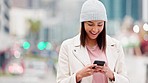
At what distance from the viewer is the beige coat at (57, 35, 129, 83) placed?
1010 mm

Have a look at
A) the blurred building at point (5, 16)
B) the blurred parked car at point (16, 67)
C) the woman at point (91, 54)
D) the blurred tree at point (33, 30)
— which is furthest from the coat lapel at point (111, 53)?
the blurred tree at point (33, 30)

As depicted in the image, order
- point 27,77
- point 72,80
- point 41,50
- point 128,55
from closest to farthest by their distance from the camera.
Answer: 1. point 72,80
2. point 128,55
3. point 27,77
4. point 41,50

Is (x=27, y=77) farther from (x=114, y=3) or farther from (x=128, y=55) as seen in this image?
(x=114, y=3)

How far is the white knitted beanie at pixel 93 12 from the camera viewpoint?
39.0 inches

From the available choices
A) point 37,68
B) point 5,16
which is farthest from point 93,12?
point 5,16

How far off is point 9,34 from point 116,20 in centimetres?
129

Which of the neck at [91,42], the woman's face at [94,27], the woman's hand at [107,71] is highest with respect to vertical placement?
the woman's face at [94,27]

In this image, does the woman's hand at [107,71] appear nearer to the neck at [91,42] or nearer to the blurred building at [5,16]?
the neck at [91,42]

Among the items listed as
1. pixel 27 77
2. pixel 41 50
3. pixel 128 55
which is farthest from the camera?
pixel 41 50

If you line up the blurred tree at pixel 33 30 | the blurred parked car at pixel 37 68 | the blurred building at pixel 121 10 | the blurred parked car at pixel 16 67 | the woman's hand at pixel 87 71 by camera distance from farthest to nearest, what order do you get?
1. the blurred tree at pixel 33 30
2. the blurred building at pixel 121 10
3. the blurred parked car at pixel 16 67
4. the blurred parked car at pixel 37 68
5. the woman's hand at pixel 87 71

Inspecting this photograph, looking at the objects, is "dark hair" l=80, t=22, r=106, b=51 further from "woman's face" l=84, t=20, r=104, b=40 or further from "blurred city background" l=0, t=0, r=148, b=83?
"blurred city background" l=0, t=0, r=148, b=83

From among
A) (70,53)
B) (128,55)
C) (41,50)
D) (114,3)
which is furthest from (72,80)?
(114,3)

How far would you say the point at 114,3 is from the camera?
4754 millimetres

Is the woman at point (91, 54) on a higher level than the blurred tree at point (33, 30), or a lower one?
higher
